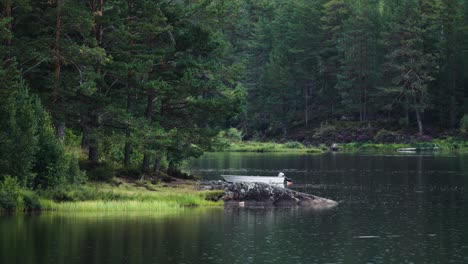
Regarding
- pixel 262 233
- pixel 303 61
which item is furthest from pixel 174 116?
pixel 303 61

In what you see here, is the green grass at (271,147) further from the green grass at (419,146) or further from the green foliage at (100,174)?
the green foliage at (100,174)

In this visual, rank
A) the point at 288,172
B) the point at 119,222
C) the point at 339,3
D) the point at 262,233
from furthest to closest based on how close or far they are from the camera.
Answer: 1. the point at 339,3
2. the point at 288,172
3. the point at 119,222
4. the point at 262,233

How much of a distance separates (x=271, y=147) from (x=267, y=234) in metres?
96.0

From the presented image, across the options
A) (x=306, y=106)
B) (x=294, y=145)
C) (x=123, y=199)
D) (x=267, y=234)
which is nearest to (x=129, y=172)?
(x=123, y=199)

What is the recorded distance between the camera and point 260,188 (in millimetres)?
53344

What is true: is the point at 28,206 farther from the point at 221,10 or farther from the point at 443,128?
the point at 443,128

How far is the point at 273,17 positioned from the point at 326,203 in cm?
12737

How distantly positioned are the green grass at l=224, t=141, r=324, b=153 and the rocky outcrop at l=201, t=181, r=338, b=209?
243 feet

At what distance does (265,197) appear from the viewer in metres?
53.2

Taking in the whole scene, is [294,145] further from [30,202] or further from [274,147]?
[30,202]

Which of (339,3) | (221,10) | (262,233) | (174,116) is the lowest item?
(262,233)

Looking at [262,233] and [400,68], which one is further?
[400,68]

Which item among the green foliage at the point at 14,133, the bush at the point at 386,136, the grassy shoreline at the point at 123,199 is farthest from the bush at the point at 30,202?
the bush at the point at 386,136

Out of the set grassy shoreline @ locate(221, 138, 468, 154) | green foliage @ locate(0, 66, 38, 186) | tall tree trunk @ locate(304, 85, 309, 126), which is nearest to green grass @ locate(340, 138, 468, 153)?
grassy shoreline @ locate(221, 138, 468, 154)
